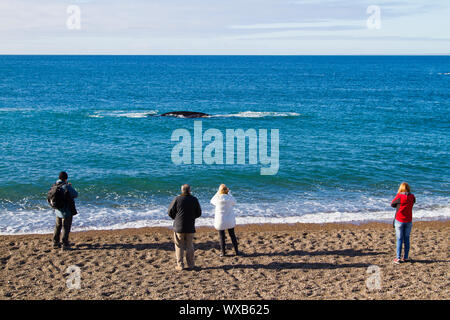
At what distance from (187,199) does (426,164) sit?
18.0 m

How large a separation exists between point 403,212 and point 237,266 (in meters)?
3.96

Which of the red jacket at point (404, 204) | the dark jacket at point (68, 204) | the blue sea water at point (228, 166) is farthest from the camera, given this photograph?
the blue sea water at point (228, 166)

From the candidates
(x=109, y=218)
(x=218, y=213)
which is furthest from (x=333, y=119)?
(x=218, y=213)

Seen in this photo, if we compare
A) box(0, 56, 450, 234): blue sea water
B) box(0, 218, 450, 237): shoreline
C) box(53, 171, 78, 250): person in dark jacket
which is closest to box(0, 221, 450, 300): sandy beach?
box(0, 218, 450, 237): shoreline

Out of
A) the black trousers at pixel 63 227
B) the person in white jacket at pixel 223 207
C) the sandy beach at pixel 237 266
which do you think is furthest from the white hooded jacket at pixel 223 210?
the black trousers at pixel 63 227

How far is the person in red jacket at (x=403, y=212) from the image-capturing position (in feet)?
30.3

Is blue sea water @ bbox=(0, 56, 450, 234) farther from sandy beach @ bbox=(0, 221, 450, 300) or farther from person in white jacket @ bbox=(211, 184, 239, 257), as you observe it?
person in white jacket @ bbox=(211, 184, 239, 257)

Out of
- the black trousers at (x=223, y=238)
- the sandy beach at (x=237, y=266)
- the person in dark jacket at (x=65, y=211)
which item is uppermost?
the person in dark jacket at (x=65, y=211)

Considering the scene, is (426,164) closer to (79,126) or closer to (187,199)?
(187,199)

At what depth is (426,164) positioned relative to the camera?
22547 millimetres

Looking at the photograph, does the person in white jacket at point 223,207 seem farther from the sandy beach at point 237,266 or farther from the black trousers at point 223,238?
the sandy beach at point 237,266

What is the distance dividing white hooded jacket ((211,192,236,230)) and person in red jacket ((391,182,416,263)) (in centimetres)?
363

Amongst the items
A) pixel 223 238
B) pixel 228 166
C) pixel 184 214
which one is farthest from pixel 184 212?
pixel 228 166

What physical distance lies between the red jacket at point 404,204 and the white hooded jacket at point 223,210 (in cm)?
363
